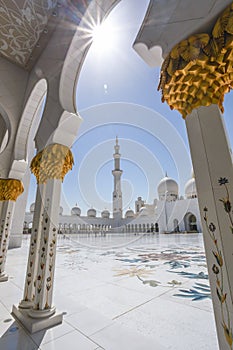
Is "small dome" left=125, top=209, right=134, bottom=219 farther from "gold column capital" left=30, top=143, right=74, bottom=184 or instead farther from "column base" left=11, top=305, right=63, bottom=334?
"column base" left=11, top=305, right=63, bottom=334

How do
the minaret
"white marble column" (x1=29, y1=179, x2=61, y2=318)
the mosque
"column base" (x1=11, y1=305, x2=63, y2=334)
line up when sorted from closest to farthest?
1. "column base" (x1=11, y1=305, x2=63, y2=334)
2. "white marble column" (x1=29, y1=179, x2=61, y2=318)
3. the mosque
4. the minaret

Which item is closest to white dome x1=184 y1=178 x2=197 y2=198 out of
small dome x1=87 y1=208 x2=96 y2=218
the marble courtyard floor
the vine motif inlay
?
small dome x1=87 y1=208 x2=96 y2=218

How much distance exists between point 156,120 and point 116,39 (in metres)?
2.35

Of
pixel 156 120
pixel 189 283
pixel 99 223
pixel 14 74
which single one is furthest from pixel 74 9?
pixel 99 223

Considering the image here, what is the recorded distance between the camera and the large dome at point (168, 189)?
689 inches

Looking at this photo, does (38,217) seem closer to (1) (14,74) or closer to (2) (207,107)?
(2) (207,107)

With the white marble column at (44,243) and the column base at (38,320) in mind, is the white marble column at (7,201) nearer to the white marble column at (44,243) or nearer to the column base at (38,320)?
the white marble column at (44,243)

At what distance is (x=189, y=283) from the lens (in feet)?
7.08

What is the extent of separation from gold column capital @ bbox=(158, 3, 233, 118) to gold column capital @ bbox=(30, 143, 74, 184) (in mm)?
1182

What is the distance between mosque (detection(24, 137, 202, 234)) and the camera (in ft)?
53.1

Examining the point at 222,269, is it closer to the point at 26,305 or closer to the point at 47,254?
the point at 47,254

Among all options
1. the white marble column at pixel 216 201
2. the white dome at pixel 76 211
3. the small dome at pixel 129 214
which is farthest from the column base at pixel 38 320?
the small dome at pixel 129 214

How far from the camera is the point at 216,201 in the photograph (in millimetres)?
703

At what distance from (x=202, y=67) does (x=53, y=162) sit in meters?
1.39
